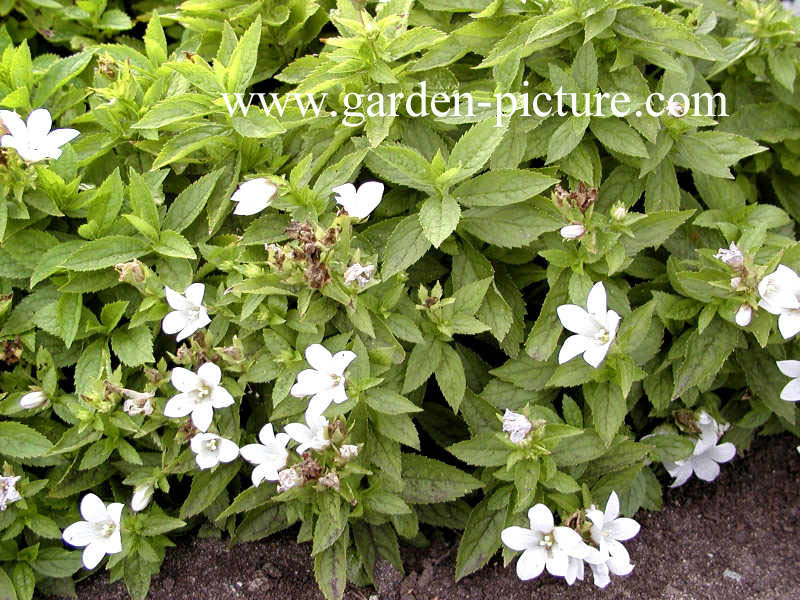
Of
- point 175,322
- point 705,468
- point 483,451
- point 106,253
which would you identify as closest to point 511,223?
point 483,451

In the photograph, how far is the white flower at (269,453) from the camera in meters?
2.38

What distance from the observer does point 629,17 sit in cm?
272

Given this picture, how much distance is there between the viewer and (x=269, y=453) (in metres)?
2.42

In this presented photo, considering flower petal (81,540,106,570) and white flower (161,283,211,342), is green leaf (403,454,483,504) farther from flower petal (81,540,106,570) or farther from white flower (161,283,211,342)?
flower petal (81,540,106,570)

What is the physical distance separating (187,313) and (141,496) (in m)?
0.60

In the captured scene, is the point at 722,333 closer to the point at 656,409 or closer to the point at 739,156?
the point at 656,409

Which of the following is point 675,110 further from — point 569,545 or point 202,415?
point 202,415

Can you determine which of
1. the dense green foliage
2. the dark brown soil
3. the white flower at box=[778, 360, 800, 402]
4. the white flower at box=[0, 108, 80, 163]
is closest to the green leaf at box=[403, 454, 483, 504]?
the dense green foliage

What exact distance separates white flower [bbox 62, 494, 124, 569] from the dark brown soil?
36 cm

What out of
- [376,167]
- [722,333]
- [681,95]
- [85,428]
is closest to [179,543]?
[85,428]

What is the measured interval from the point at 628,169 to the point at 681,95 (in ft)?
0.97

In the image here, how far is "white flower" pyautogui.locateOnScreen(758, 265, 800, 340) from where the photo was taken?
2396 millimetres

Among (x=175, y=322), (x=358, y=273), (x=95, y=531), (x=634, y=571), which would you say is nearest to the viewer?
(x=358, y=273)

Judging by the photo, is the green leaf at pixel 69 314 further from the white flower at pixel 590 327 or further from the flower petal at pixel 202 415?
the white flower at pixel 590 327
